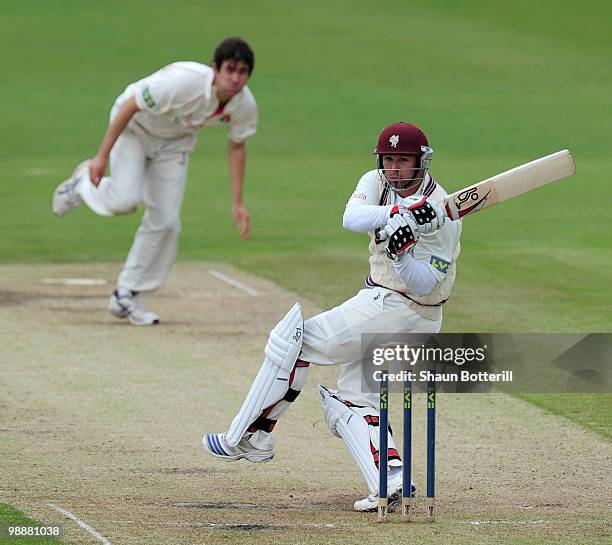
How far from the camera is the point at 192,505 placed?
6137mm

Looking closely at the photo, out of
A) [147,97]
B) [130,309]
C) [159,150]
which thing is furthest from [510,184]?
[130,309]

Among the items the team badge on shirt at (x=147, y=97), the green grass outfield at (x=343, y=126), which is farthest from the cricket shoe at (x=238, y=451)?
the team badge on shirt at (x=147, y=97)

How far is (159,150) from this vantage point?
35.1 ft

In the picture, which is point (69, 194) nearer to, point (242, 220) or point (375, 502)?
point (242, 220)

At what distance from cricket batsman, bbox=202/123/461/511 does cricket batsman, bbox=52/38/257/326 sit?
4.05 m

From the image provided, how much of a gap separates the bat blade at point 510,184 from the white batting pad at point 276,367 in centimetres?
80

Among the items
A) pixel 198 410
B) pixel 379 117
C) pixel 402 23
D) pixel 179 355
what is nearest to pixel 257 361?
pixel 179 355

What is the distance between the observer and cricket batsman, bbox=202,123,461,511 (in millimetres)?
6094

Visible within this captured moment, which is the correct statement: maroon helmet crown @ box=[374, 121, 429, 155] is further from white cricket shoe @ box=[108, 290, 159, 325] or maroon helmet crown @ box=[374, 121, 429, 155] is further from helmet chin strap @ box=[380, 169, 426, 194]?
white cricket shoe @ box=[108, 290, 159, 325]

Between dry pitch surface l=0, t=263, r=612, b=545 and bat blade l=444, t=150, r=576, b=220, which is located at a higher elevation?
bat blade l=444, t=150, r=576, b=220

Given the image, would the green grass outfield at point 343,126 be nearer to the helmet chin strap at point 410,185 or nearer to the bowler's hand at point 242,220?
the bowler's hand at point 242,220

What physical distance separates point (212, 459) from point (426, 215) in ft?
6.36

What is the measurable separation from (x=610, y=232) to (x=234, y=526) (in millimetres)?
9968

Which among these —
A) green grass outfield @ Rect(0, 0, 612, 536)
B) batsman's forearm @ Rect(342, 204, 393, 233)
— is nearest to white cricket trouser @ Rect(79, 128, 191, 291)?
green grass outfield @ Rect(0, 0, 612, 536)
